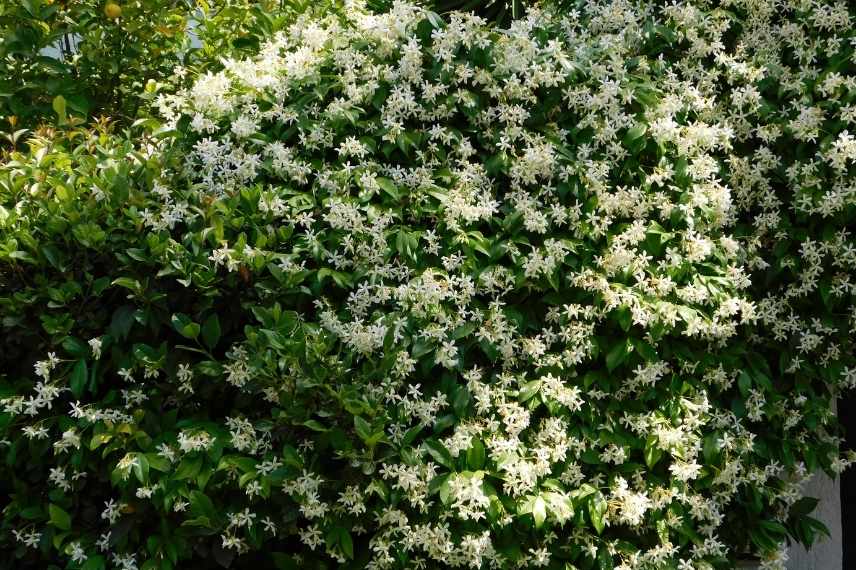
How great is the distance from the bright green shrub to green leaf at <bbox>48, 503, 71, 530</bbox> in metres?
0.01

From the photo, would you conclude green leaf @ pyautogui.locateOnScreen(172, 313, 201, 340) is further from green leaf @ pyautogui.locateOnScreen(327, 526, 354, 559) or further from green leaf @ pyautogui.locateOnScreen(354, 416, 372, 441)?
green leaf @ pyautogui.locateOnScreen(327, 526, 354, 559)

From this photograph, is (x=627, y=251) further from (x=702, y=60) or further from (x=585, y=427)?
(x=702, y=60)

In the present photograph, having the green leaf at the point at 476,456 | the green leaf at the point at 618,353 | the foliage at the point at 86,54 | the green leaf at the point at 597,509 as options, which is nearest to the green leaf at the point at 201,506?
the green leaf at the point at 476,456

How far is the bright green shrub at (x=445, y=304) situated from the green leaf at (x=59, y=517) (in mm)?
11

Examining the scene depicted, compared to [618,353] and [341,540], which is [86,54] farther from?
[618,353]

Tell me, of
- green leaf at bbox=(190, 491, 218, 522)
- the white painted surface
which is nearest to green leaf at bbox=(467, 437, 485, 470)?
green leaf at bbox=(190, 491, 218, 522)

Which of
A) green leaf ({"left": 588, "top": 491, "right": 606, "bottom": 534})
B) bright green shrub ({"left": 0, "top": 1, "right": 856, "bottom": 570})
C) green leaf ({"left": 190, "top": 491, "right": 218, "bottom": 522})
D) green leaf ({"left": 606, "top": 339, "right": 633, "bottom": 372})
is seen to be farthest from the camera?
green leaf ({"left": 606, "top": 339, "right": 633, "bottom": 372})

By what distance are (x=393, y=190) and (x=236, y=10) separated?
173 cm

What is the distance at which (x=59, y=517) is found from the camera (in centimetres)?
304

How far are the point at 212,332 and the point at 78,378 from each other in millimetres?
441

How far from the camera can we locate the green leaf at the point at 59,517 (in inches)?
119

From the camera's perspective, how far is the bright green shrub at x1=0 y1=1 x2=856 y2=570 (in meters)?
3.06

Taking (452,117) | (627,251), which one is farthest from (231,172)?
(627,251)

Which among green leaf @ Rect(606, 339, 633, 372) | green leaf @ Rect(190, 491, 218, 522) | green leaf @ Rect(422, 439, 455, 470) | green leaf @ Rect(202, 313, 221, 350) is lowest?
green leaf @ Rect(190, 491, 218, 522)
